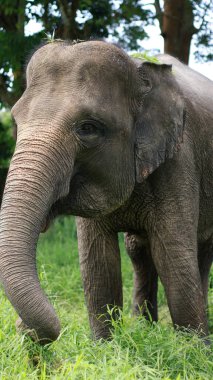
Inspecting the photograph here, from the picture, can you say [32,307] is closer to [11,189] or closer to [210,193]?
[11,189]

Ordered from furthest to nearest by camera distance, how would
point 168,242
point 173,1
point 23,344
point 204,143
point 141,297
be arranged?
point 173,1
point 141,297
point 204,143
point 168,242
point 23,344

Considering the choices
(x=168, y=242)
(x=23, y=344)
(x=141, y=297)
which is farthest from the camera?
(x=141, y=297)

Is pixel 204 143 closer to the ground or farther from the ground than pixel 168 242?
farther from the ground

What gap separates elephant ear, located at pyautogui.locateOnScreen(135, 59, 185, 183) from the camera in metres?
5.56

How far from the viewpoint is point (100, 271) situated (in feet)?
20.4

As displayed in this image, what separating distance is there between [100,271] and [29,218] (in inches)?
68.2

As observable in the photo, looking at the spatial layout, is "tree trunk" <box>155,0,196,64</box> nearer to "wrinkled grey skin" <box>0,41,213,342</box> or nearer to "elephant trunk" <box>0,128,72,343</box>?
"wrinkled grey skin" <box>0,41,213,342</box>

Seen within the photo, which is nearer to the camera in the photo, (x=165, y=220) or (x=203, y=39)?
A: (x=165, y=220)

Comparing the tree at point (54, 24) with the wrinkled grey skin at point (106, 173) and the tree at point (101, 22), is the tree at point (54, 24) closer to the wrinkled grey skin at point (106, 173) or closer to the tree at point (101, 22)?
the tree at point (101, 22)

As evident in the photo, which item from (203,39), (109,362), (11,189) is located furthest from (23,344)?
(203,39)

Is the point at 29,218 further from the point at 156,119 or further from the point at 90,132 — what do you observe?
the point at 156,119

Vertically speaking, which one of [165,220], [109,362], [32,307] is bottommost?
[109,362]

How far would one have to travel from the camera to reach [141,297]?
24.3 ft

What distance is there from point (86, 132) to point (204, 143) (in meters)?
1.35
